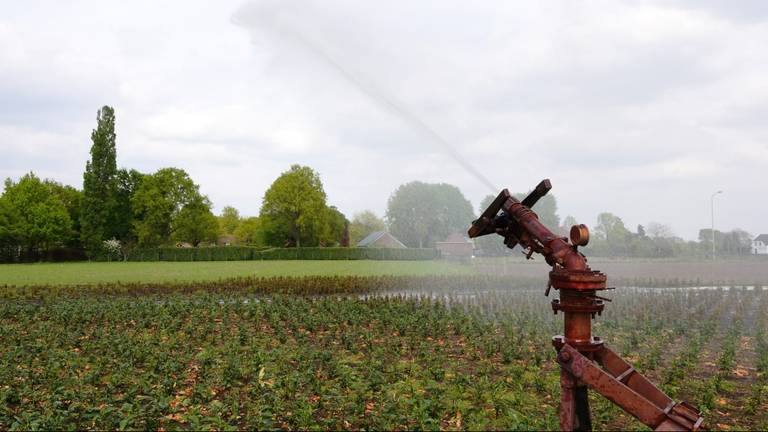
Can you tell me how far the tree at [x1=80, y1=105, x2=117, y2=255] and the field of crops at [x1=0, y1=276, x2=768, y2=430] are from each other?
55.0 m

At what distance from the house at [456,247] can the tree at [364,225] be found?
49.2 meters

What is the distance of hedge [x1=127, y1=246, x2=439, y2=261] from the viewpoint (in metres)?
62.8

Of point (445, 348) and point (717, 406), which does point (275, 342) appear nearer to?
point (445, 348)

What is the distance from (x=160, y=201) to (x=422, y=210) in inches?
1852

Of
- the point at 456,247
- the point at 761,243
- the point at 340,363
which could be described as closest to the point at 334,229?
the point at 456,247

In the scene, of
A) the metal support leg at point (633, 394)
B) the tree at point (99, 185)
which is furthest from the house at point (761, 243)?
the metal support leg at point (633, 394)

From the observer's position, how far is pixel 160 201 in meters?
75.6

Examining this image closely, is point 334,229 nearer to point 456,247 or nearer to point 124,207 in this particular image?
point 124,207

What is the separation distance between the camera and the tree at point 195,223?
75.9 metres

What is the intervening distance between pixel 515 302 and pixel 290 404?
43.9ft

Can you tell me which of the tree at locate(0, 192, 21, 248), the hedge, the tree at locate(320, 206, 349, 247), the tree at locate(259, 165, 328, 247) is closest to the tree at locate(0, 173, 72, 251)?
the tree at locate(0, 192, 21, 248)

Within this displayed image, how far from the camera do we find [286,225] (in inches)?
3248

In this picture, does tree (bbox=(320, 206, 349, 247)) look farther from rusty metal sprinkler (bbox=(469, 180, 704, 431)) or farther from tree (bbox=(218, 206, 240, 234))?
rusty metal sprinkler (bbox=(469, 180, 704, 431))

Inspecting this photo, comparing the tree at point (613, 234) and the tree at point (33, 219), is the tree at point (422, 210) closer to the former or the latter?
the tree at point (613, 234)
